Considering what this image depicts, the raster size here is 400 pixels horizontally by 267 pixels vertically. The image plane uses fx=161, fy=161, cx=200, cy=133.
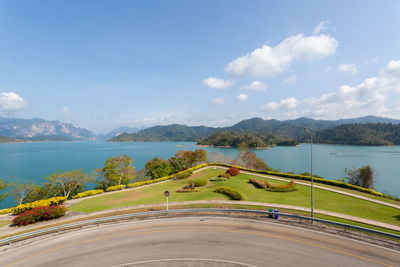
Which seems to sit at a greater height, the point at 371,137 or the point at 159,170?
the point at 371,137

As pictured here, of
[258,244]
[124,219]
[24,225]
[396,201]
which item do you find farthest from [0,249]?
[396,201]

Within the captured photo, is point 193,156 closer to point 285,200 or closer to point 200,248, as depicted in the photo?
point 285,200

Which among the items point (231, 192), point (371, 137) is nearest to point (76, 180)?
point (231, 192)

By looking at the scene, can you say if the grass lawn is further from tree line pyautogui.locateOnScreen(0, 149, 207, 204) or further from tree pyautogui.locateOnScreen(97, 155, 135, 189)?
tree line pyautogui.locateOnScreen(0, 149, 207, 204)

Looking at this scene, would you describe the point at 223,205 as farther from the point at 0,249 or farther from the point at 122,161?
the point at 122,161

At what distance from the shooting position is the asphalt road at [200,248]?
1077cm

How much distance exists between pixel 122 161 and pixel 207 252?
37481 mm

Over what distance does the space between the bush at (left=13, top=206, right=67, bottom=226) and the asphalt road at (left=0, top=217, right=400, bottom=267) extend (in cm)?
592

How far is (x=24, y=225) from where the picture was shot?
17.4 meters

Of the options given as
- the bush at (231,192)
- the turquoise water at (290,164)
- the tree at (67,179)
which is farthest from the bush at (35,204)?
the turquoise water at (290,164)

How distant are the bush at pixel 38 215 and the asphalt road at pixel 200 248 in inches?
233

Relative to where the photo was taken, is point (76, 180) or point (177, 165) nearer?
point (76, 180)

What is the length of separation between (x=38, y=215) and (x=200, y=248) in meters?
19.2

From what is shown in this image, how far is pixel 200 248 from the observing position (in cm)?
1216
